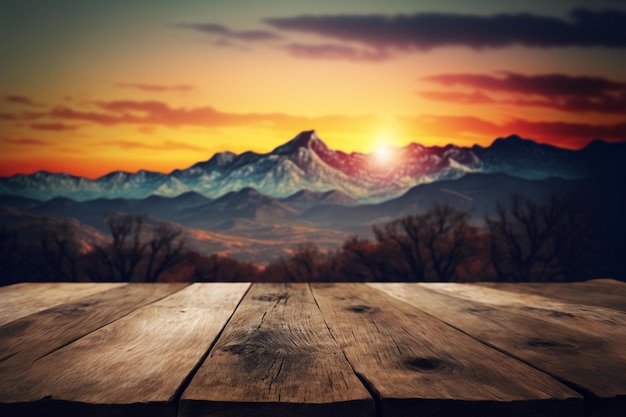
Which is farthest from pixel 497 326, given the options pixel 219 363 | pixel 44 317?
pixel 44 317

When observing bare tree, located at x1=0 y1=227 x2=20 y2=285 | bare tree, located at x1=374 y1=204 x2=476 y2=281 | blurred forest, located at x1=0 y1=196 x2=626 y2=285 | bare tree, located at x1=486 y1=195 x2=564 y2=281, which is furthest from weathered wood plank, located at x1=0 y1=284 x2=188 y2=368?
bare tree, located at x1=0 y1=227 x2=20 y2=285

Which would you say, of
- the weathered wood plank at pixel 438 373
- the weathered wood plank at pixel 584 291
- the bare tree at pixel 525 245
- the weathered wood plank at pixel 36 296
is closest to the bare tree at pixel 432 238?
the bare tree at pixel 525 245

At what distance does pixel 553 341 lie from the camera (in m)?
1.17

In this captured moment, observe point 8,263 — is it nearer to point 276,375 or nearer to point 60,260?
point 60,260

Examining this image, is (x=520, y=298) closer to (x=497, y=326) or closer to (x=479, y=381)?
(x=497, y=326)

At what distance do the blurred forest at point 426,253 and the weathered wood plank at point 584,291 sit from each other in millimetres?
37523

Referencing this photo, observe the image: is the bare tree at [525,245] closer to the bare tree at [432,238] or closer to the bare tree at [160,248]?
the bare tree at [432,238]

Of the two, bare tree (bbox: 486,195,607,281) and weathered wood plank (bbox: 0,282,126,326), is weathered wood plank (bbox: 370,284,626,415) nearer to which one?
weathered wood plank (bbox: 0,282,126,326)

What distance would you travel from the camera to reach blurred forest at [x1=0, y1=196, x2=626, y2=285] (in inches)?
1590

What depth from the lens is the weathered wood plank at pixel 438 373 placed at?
0.78 metres

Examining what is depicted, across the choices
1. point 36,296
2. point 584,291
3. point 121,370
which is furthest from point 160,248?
point 121,370

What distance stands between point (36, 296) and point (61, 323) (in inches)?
24.3

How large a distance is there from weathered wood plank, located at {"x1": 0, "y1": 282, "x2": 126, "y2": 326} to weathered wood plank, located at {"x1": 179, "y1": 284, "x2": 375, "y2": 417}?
2.41ft

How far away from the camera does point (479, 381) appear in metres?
0.87
